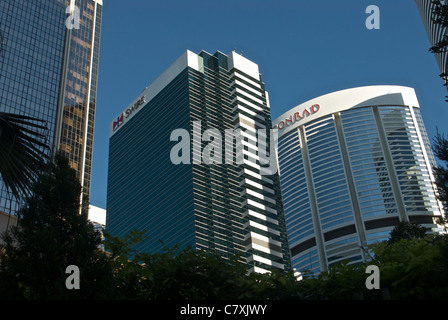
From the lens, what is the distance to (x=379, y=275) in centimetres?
1398

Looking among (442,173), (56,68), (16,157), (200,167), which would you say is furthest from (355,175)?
(16,157)

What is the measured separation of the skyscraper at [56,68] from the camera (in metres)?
103

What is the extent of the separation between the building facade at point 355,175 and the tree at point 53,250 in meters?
157

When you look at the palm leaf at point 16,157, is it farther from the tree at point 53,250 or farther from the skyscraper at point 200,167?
the skyscraper at point 200,167

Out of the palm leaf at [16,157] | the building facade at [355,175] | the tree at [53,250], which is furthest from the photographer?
the building facade at [355,175]

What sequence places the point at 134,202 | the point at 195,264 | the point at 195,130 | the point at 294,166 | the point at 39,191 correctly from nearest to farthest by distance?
the point at 39,191, the point at 195,264, the point at 195,130, the point at 134,202, the point at 294,166

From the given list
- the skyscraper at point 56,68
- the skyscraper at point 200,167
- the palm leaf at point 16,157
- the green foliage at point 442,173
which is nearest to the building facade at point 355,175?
the skyscraper at point 200,167

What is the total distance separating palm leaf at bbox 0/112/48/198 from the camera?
944 centimetres

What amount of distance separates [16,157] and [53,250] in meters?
3.67

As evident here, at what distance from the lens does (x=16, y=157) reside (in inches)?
374

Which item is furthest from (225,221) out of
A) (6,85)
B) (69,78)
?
(6,85)
